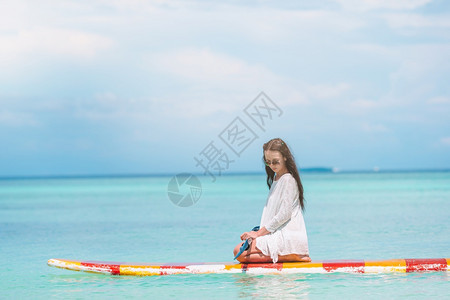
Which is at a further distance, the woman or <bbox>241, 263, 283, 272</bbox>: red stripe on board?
<bbox>241, 263, 283, 272</bbox>: red stripe on board

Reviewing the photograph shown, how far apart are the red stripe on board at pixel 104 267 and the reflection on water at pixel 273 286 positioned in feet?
4.55

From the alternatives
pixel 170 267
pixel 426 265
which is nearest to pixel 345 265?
pixel 426 265

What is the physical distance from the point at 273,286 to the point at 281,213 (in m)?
0.78

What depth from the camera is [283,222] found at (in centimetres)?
638

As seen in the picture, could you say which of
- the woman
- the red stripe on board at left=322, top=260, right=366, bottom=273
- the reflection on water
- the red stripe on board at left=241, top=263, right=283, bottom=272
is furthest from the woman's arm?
the red stripe on board at left=322, top=260, right=366, bottom=273

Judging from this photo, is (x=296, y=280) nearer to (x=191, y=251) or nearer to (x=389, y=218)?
(x=191, y=251)

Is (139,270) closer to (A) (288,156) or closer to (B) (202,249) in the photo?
(A) (288,156)

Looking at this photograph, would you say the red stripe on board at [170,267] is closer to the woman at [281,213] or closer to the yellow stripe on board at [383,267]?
the woman at [281,213]

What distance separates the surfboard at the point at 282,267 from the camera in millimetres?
6609

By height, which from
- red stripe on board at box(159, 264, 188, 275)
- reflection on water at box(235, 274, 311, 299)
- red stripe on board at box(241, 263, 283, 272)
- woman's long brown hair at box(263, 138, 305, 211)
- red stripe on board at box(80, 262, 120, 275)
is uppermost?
woman's long brown hair at box(263, 138, 305, 211)

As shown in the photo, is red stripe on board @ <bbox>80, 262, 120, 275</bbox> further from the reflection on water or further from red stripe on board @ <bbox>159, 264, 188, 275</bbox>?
the reflection on water

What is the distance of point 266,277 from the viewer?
6.61m

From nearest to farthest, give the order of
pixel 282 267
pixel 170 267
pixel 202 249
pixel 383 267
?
pixel 282 267, pixel 383 267, pixel 170 267, pixel 202 249

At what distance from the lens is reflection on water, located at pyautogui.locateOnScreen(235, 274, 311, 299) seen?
618cm
